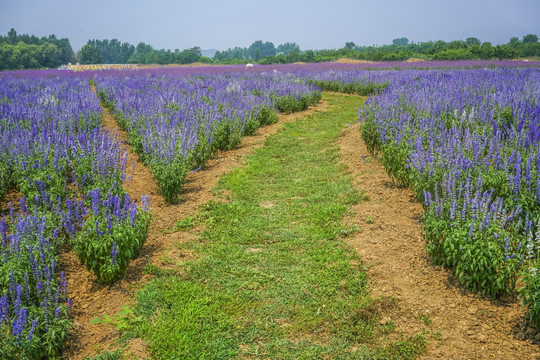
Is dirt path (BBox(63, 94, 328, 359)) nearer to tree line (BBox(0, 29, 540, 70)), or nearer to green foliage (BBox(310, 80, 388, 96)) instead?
green foliage (BBox(310, 80, 388, 96))

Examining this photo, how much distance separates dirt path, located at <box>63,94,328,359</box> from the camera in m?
3.53

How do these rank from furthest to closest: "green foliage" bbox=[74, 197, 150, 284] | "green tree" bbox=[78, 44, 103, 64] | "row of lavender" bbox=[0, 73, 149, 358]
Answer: "green tree" bbox=[78, 44, 103, 64], "green foliage" bbox=[74, 197, 150, 284], "row of lavender" bbox=[0, 73, 149, 358]

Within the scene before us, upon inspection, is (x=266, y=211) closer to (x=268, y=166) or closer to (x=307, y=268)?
(x=307, y=268)

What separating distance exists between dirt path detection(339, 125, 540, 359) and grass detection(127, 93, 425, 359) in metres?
0.20

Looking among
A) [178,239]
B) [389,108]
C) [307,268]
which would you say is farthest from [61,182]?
[389,108]

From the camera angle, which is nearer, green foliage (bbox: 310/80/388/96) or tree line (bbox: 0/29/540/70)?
green foliage (bbox: 310/80/388/96)

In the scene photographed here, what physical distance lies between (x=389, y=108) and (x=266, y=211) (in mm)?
4928

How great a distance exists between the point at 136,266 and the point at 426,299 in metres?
3.33

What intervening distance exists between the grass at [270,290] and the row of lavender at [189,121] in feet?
3.74

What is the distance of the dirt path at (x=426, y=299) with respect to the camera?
330 centimetres

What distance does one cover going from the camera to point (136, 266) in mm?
4750

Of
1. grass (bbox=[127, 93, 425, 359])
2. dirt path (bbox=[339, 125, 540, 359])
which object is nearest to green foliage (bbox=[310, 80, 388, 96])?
grass (bbox=[127, 93, 425, 359])

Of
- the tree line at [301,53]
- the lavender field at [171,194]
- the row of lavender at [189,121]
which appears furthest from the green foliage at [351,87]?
the tree line at [301,53]

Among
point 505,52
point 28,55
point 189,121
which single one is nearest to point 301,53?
point 505,52
